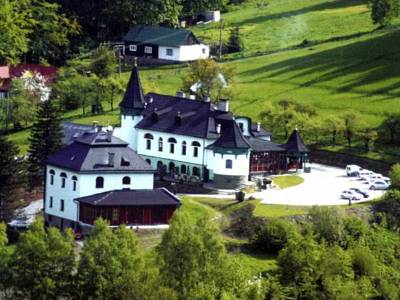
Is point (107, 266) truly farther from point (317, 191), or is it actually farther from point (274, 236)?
point (317, 191)

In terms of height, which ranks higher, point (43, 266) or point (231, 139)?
point (231, 139)

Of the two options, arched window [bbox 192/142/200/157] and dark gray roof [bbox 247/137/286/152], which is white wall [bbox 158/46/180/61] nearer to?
dark gray roof [bbox 247/137/286/152]

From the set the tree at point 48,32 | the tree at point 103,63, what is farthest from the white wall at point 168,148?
the tree at point 48,32

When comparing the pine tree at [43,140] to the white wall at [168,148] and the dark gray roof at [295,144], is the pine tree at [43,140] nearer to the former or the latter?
the white wall at [168,148]

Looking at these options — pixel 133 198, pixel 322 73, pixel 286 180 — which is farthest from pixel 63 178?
pixel 322 73

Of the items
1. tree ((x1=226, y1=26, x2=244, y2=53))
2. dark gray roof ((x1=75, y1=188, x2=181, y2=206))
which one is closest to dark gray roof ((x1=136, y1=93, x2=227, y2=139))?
dark gray roof ((x1=75, y1=188, x2=181, y2=206))

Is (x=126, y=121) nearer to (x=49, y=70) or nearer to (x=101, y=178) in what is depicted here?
(x=101, y=178)
